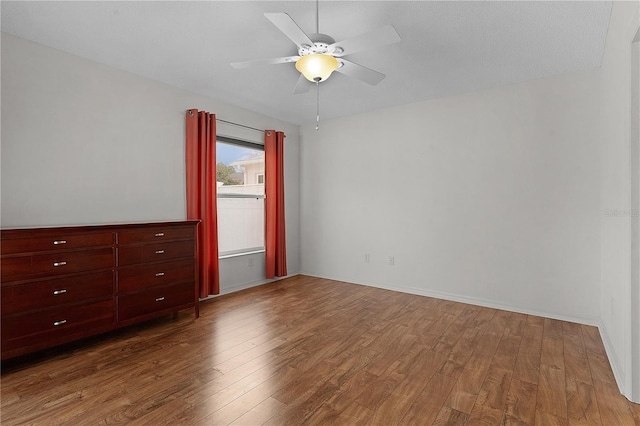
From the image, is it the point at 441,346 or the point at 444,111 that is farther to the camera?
the point at 444,111

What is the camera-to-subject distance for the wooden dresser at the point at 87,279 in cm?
228

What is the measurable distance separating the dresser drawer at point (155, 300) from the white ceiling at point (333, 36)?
2.15 m

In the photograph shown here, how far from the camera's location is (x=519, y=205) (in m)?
3.61

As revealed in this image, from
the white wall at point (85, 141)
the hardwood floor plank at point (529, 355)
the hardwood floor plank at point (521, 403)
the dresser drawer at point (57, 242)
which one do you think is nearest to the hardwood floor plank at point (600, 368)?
the hardwood floor plank at point (529, 355)

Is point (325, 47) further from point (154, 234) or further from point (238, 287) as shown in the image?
point (238, 287)

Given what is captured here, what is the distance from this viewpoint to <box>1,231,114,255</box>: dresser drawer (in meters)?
2.26

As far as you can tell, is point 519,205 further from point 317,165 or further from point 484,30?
point 317,165

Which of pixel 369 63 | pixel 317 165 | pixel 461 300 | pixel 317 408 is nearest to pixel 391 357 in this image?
pixel 317 408

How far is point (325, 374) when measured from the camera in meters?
Result: 2.28

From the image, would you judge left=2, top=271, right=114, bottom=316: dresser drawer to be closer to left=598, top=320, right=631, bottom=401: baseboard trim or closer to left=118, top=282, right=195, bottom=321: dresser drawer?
left=118, top=282, right=195, bottom=321: dresser drawer

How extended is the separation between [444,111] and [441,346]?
2.78 meters

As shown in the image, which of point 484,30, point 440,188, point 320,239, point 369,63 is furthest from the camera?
point 320,239

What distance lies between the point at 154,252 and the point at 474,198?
3504 millimetres

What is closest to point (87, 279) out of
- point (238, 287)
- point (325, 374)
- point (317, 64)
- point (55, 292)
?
point (55, 292)
